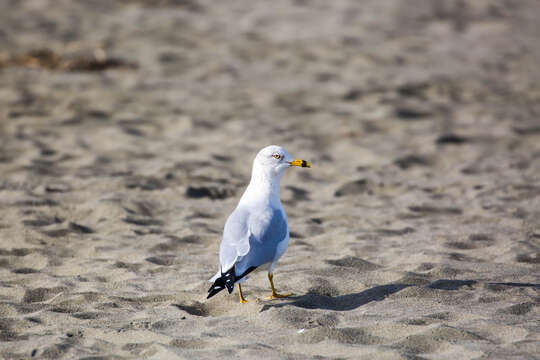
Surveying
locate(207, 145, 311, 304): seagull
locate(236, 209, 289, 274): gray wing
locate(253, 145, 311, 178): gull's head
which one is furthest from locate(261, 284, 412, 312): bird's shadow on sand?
locate(253, 145, 311, 178): gull's head

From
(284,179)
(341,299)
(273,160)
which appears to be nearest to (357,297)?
(341,299)

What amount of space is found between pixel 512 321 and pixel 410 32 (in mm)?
8879

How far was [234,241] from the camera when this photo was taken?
12.7 ft

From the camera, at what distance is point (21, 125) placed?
7.88 m

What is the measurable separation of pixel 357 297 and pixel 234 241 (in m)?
0.84

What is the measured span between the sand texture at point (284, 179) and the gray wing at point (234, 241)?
326 millimetres

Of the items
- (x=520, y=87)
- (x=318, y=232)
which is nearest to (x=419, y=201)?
(x=318, y=232)

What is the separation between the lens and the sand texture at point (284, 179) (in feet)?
12.0

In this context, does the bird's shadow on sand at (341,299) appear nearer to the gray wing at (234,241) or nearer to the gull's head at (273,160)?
the gray wing at (234,241)

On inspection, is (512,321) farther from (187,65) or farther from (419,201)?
(187,65)

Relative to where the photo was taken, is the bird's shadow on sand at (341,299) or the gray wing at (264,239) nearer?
the gray wing at (264,239)

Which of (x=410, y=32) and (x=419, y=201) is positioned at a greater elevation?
(x=410, y=32)

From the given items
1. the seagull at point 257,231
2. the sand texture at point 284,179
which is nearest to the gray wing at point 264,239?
the seagull at point 257,231

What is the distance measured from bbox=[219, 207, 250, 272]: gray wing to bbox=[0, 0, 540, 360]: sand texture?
33 centimetres
